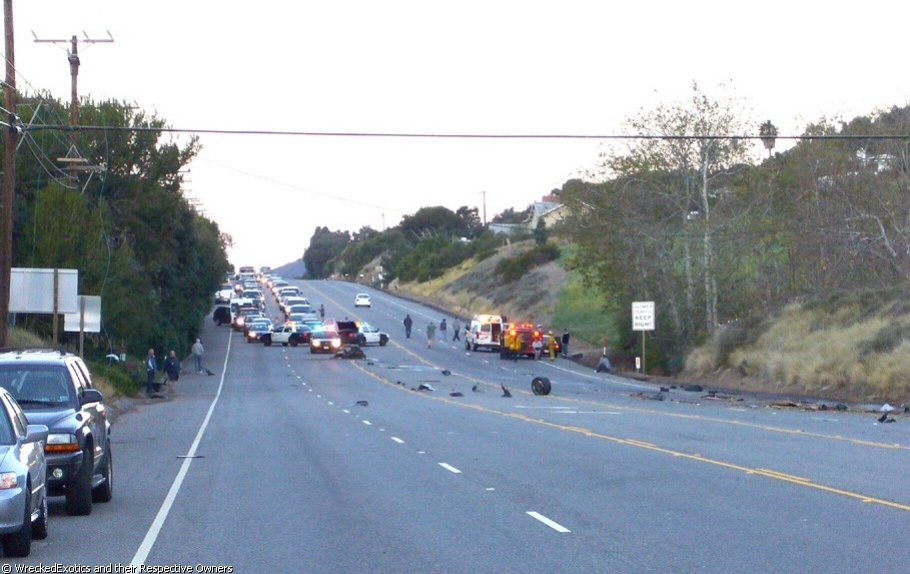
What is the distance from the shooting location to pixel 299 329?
76.4 m

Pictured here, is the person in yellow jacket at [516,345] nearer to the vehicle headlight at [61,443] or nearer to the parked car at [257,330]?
the parked car at [257,330]

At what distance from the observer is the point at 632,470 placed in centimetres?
1628

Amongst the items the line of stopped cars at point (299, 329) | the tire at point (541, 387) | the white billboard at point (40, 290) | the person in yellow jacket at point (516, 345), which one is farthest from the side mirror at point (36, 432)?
the line of stopped cars at point (299, 329)

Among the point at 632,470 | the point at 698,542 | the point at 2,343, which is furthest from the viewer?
the point at 2,343

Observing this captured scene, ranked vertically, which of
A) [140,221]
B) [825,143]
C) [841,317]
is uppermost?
[825,143]

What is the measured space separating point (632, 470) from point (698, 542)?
5.81 m

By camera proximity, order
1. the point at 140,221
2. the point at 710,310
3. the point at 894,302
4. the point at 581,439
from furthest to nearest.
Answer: the point at 710,310, the point at 140,221, the point at 894,302, the point at 581,439

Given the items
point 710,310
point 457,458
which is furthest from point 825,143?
point 457,458

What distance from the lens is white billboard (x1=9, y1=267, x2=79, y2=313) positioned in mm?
32031

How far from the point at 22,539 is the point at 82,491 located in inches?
106

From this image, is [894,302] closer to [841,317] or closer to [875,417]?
[841,317]

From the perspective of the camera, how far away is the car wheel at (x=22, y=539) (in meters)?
9.49

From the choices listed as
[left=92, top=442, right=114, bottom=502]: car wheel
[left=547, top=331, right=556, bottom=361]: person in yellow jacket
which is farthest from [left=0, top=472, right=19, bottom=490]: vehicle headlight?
[left=547, top=331, right=556, bottom=361]: person in yellow jacket

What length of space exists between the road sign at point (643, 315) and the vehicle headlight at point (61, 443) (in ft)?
142
